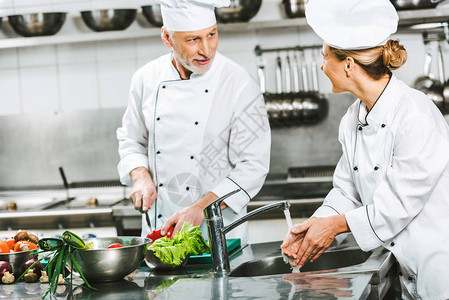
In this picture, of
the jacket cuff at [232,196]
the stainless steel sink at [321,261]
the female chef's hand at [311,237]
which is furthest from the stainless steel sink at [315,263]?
the jacket cuff at [232,196]

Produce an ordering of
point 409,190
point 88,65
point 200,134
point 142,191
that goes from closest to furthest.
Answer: point 409,190, point 142,191, point 200,134, point 88,65

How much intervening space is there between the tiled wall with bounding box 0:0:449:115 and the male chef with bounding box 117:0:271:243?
4.86 ft

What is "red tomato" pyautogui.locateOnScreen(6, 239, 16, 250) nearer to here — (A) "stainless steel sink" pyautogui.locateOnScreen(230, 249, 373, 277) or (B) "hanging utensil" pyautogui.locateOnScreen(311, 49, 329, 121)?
(A) "stainless steel sink" pyautogui.locateOnScreen(230, 249, 373, 277)

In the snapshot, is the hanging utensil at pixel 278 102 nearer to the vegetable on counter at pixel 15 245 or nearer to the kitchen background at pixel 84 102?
the kitchen background at pixel 84 102

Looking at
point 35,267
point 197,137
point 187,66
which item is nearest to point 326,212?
point 197,137

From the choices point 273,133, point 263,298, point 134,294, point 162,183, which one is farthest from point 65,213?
Answer: point 263,298

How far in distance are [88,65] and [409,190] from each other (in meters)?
3.12

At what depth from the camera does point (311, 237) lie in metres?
1.92

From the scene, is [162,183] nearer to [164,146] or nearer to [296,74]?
[164,146]

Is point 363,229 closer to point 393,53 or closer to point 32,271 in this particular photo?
point 393,53

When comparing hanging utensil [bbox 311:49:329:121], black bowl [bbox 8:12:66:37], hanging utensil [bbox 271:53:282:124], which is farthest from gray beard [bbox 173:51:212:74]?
black bowl [bbox 8:12:66:37]

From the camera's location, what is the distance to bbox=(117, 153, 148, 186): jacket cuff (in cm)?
275

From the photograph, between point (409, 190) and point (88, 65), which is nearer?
point (409, 190)

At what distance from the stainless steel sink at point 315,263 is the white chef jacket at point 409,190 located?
10.5 inches
